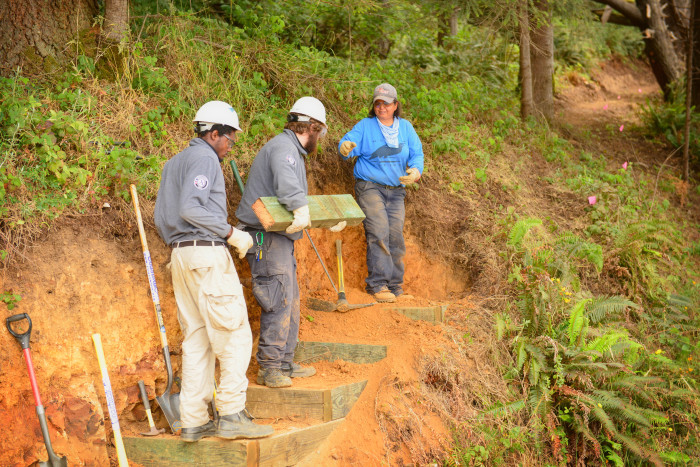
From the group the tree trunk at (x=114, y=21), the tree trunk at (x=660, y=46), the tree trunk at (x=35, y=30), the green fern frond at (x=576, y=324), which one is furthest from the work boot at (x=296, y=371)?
the tree trunk at (x=660, y=46)

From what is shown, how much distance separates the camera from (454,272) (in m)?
7.88

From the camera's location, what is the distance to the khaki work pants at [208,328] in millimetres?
4941

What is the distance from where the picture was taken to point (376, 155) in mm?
7070

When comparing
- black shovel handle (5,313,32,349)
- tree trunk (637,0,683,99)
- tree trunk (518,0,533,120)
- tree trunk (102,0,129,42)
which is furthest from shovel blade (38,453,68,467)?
tree trunk (637,0,683,99)

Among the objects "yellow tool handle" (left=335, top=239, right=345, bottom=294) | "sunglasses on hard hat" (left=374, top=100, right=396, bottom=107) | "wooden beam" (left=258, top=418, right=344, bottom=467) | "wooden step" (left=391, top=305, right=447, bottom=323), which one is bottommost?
"wooden beam" (left=258, top=418, right=344, bottom=467)

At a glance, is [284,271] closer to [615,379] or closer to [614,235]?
[615,379]

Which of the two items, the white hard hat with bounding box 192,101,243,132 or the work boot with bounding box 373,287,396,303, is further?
the work boot with bounding box 373,287,396,303

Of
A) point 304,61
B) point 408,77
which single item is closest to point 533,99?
point 408,77

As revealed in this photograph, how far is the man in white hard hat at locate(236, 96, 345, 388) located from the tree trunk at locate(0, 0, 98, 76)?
2726 mm

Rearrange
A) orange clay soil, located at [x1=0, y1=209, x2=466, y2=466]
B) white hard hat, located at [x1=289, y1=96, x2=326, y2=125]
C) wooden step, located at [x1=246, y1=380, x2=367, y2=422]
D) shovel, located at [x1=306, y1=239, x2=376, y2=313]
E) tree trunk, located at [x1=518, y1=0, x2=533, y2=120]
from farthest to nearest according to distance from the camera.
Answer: tree trunk, located at [x1=518, y1=0, x2=533, y2=120] → shovel, located at [x1=306, y1=239, x2=376, y2=313] → white hard hat, located at [x1=289, y1=96, x2=326, y2=125] → wooden step, located at [x1=246, y1=380, x2=367, y2=422] → orange clay soil, located at [x1=0, y1=209, x2=466, y2=466]

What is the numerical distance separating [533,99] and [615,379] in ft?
20.0

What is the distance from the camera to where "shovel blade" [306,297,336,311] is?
6809mm

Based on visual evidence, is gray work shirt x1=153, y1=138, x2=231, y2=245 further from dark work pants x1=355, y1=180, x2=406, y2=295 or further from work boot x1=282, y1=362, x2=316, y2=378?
dark work pants x1=355, y1=180, x2=406, y2=295

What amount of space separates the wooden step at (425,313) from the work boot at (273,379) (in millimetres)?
1649
